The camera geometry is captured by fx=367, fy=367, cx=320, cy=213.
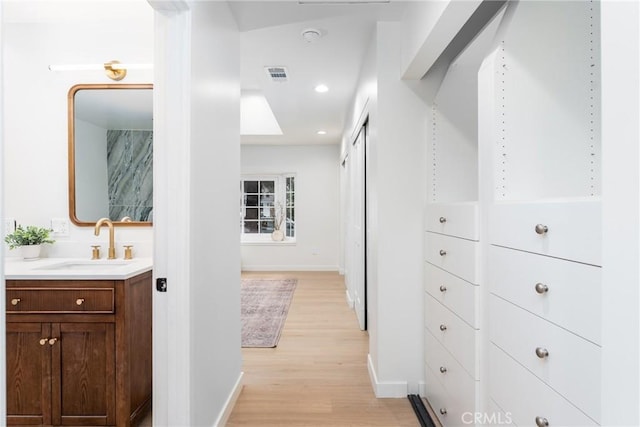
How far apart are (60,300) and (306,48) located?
230 cm

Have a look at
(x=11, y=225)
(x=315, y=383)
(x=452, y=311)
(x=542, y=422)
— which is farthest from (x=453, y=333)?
(x=11, y=225)

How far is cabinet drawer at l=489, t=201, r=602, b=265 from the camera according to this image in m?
0.90

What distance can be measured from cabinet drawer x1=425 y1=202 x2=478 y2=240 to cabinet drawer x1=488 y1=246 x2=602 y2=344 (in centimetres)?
21

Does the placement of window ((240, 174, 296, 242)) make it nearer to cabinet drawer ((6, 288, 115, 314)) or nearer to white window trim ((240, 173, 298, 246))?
white window trim ((240, 173, 298, 246))

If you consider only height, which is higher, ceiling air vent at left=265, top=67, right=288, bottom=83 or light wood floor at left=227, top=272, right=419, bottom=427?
ceiling air vent at left=265, top=67, right=288, bottom=83

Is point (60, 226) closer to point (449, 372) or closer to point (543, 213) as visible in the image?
point (449, 372)

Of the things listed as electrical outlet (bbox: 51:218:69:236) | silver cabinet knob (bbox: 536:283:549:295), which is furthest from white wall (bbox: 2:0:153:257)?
silver cabinet knob (bbox: 536:283:549:295)

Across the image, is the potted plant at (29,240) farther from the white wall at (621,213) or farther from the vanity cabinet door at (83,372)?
the white wall at (621,213)

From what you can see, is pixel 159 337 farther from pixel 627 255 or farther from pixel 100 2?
pixel 100 2

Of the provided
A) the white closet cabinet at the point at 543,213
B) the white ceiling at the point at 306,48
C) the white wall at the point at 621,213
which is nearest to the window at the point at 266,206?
the white ceiling at the point at 306,48

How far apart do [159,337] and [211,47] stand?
1323 millimetres

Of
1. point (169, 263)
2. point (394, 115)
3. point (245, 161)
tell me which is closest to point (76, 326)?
point (169, 263)

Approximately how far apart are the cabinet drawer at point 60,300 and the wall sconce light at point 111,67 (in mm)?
1388
